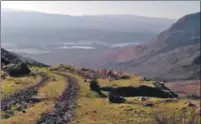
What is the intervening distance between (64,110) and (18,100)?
5993 mm

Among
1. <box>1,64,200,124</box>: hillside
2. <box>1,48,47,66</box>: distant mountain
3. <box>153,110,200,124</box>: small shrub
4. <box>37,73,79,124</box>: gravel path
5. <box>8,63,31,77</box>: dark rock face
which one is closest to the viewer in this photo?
<box>37,73,79,124</box>: gravel path

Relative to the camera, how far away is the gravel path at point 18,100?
139 ft

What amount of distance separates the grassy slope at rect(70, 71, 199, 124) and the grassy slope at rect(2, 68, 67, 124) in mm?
2904

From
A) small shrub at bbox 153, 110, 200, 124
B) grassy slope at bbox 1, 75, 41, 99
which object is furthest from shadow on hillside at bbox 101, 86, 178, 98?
small shrub at bbox 153, 110, 200, 124

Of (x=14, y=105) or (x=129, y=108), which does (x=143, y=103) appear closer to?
(x=129, y=108)

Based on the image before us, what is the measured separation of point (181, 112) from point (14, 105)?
17.8 meters

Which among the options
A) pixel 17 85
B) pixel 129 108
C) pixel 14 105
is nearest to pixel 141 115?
pixel 129 108

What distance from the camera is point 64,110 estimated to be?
45.9m

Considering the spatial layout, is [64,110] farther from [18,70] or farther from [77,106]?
[18,70]

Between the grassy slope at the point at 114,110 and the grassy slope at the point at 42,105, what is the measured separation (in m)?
2.90

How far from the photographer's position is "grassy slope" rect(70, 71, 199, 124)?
4297 centimetres

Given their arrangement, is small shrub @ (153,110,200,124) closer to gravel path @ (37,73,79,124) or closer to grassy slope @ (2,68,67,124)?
gravel path @ (37,73,79,124)

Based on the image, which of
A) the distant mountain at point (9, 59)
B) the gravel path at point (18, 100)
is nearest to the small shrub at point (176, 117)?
the gravel path at point (18, 100)

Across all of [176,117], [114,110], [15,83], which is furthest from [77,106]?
[15,83]
